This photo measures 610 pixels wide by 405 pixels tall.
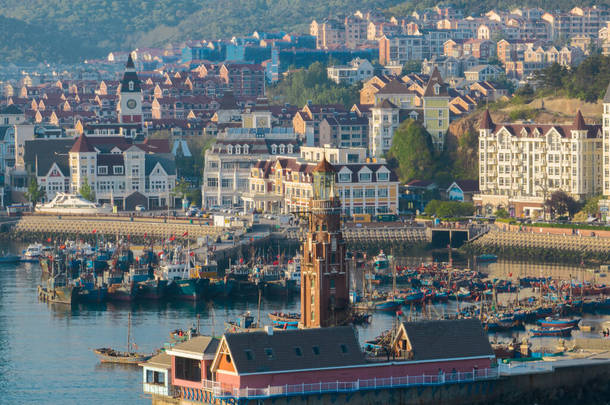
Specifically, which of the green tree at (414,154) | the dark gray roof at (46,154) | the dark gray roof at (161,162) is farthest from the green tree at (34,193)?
the green tree at (414,154)

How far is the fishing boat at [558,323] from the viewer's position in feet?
263

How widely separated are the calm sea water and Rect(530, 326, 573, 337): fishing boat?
3.63m

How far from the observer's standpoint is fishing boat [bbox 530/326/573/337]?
259 feet

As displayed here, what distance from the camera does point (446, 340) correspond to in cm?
5978

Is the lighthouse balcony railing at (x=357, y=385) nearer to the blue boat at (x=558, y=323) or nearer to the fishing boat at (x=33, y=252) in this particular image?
the blue boat at (x=558, y=323)

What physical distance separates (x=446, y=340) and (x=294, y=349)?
5138mm

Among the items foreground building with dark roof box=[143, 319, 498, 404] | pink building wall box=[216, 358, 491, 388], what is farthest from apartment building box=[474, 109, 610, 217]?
pink building wall box=[216, 358, 491, 388]

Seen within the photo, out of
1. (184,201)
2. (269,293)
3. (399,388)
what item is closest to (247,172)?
(184,201)

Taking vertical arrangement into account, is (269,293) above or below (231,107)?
below

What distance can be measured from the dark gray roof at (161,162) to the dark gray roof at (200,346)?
7434cm

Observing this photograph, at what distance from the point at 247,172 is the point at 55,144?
16.4 metres

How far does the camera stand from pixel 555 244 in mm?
106188

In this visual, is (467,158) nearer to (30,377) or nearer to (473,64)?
(473,64)

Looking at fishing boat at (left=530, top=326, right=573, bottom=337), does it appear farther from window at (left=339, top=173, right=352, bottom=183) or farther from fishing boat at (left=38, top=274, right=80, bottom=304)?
window at (left=339, top=173, right=352, bottom=183)
